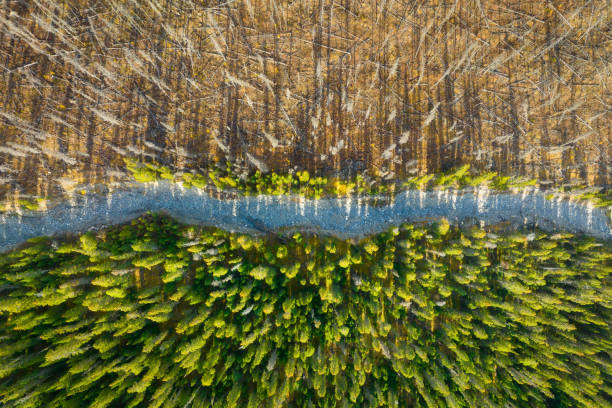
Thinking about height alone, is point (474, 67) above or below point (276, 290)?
above

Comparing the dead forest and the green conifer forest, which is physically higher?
the dead forest

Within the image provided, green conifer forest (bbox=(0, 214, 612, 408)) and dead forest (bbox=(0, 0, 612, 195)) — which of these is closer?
green conifer forest (bbox=(0, 214, 612, 408))

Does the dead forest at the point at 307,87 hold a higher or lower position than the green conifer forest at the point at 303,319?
higher

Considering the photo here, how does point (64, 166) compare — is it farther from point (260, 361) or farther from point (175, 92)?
point (260, 361)

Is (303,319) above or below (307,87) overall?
below

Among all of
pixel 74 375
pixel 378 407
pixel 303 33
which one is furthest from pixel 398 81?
pixel 74 375
